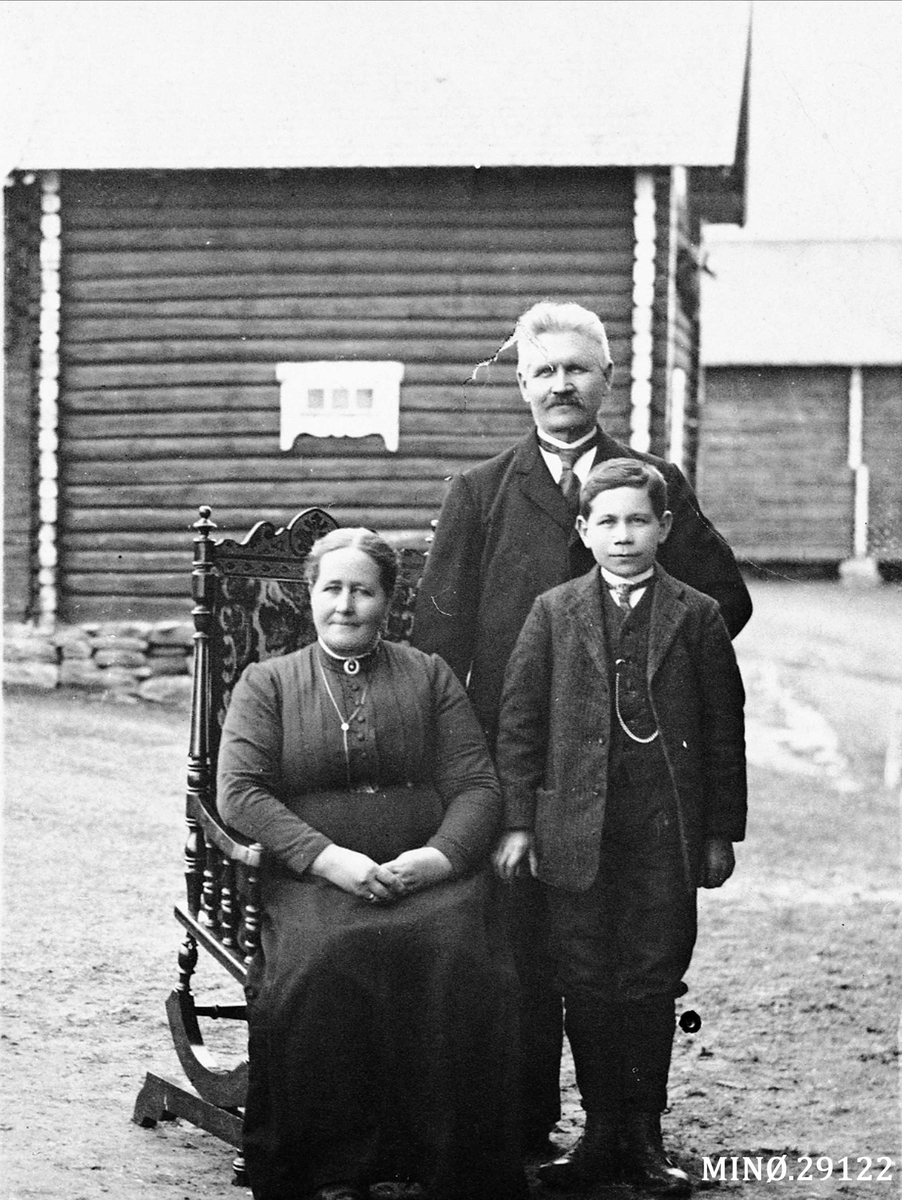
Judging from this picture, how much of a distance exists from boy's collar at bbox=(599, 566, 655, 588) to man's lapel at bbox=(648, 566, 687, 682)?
0.07 feet

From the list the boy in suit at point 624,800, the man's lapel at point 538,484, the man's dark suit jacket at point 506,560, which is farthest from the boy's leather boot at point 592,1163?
the man's lapel at point 538,484

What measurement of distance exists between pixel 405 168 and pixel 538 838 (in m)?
6.22

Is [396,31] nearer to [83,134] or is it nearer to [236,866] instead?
[83,134]

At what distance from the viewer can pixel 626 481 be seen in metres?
2.92

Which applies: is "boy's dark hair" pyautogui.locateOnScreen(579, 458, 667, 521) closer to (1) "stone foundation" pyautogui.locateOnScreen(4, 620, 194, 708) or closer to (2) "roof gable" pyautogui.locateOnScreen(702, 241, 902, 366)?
(1) "stone foundation" pyautogui.locateOnScreen(4, 620, 194, 708)

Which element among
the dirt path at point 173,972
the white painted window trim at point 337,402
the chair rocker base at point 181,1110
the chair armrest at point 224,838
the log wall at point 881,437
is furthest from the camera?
the log wall at point 881,437

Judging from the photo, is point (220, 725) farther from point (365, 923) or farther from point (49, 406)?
point (49, 406)

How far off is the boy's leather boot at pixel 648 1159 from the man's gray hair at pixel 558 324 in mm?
1595

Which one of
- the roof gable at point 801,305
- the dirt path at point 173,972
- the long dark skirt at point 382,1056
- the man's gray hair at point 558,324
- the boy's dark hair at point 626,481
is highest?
the roof gable at point 801,305

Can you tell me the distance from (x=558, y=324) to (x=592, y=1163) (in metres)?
1.75

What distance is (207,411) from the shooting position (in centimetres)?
897

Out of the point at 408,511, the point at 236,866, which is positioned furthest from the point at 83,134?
the point at 236,866

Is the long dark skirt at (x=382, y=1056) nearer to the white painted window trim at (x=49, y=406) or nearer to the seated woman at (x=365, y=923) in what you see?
the seated woman at (x=365, y=923)

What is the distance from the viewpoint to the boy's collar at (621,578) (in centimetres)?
302
